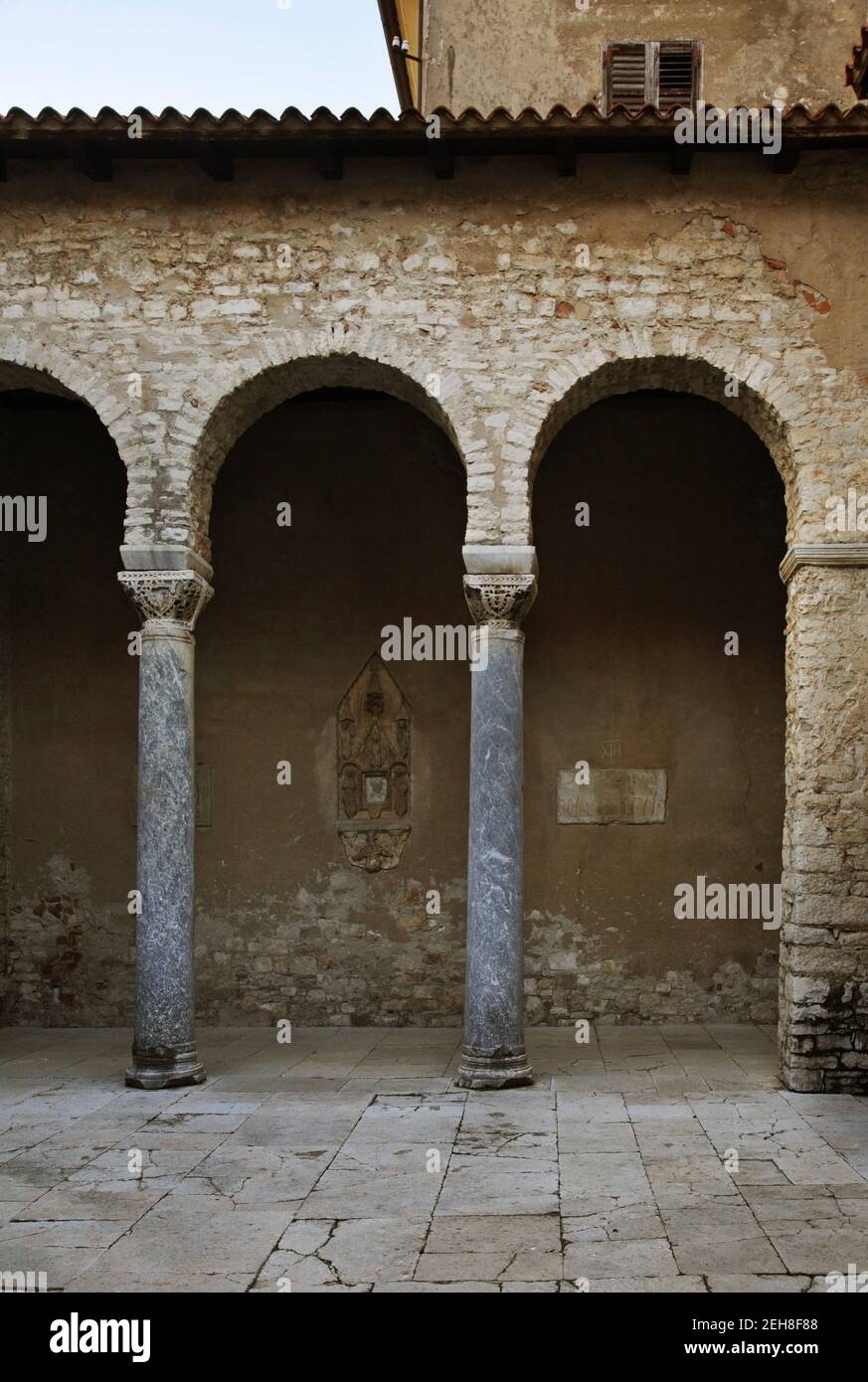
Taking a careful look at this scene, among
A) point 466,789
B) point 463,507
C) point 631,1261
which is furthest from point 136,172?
point 631,1261

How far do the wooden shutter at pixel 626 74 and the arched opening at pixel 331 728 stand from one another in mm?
3410

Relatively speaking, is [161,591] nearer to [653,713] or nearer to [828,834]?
[653,713]

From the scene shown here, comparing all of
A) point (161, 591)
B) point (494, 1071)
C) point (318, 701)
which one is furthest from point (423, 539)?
point (494, 1071)

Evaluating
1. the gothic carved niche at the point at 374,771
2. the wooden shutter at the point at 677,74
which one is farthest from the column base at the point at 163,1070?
the wooden shutter at the point at 677,74

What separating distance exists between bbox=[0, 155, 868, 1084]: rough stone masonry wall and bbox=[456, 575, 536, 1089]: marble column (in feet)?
1.76

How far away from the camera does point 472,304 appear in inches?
328

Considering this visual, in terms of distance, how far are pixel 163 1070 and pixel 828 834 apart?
4641 mm

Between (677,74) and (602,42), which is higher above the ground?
(602,42)

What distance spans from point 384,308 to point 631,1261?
6.06 m

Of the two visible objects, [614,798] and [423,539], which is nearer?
[614,798]

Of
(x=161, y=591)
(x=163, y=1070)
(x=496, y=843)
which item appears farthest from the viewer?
(x=161, y=591)

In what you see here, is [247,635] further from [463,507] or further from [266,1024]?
[266,1024]

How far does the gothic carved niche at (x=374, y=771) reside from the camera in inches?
415

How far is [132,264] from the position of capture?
27.8 ft
